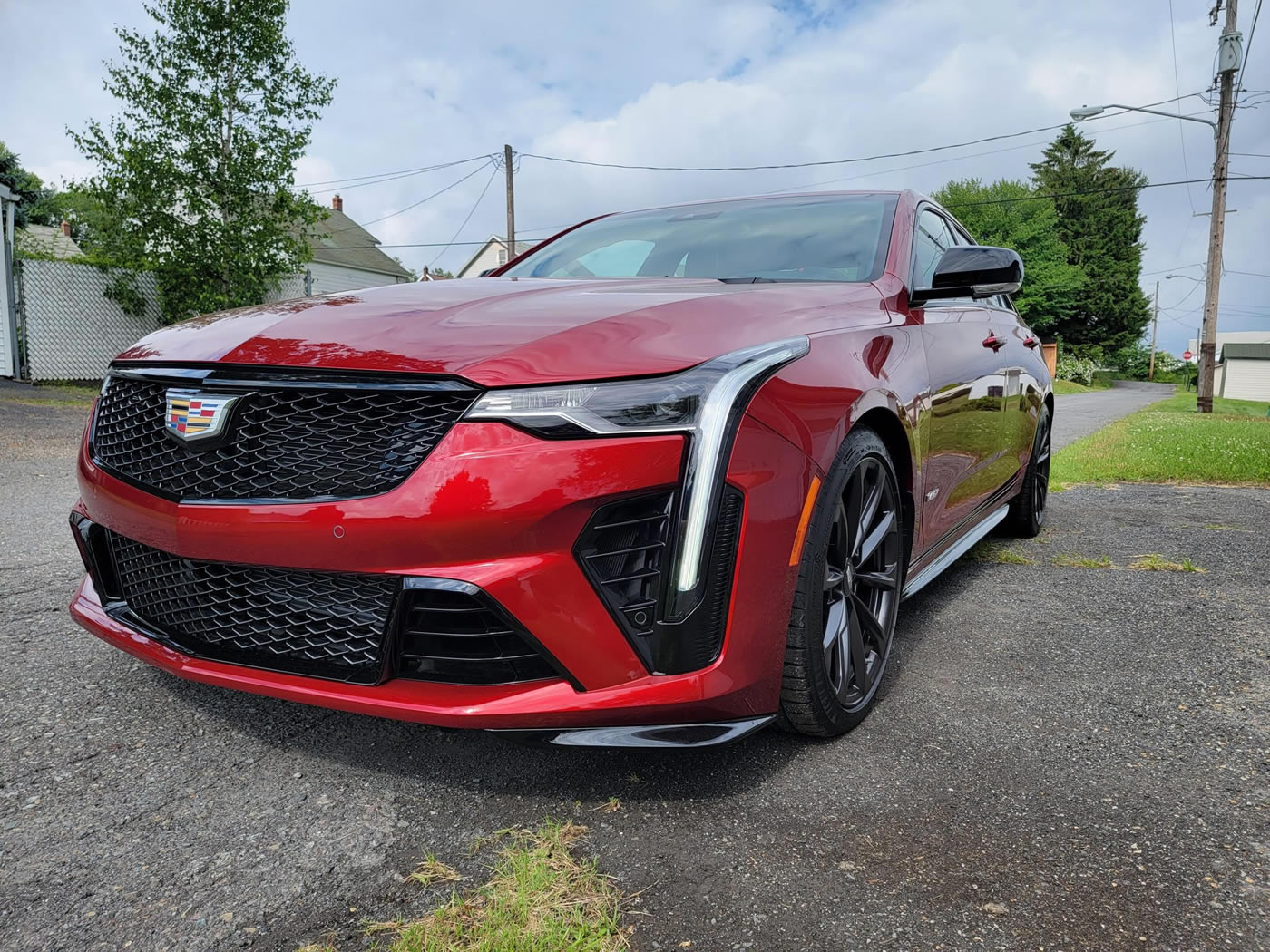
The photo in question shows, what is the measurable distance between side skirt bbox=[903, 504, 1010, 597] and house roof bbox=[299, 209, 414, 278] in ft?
130

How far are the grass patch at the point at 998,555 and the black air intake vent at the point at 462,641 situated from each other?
3346 millimetres

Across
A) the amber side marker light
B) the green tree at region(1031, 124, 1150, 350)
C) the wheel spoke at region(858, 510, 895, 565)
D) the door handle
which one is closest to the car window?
the door handle

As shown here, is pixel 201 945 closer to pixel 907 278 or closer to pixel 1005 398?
pixel 907 278

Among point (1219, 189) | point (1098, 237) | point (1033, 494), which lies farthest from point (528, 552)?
point (1098, 237)

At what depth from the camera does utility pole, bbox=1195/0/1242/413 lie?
19.0m

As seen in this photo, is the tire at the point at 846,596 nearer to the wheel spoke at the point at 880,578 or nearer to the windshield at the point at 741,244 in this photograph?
the wheel spoke at the point at 880,578

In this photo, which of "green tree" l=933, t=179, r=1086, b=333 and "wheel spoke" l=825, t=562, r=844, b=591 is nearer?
"wheel spoke" l=825, t=562, r=844, b=591

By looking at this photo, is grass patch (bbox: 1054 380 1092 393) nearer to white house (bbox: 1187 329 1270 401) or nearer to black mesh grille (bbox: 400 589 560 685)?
white house (bbox: 1187 329 1270 401)

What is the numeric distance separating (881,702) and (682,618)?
43.5 inches

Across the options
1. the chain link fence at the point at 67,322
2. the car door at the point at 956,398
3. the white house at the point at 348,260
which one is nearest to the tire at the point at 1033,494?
the car door at the point at 956,398

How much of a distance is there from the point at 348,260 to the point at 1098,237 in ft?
160

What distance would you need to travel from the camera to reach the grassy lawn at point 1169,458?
24.7 ft

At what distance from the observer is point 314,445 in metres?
1.81

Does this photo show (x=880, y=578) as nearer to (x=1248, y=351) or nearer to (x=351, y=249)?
(x=351, y=249)
